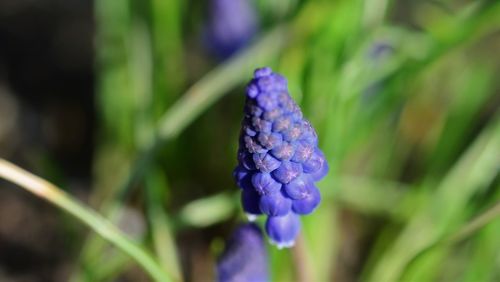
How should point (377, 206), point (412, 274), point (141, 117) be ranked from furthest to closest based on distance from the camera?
1. point (377, 206)
2. point (141, 117)
3. point (412, 274)

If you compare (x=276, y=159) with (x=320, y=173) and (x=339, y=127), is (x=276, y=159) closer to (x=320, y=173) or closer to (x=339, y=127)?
(x=320, y=173)

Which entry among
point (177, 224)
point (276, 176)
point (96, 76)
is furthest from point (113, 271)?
point (96, 76)

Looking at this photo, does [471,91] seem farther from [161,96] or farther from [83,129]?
[83,129]

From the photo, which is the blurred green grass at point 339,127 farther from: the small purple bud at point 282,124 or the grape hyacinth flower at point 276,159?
the small purple bud at point 282,124

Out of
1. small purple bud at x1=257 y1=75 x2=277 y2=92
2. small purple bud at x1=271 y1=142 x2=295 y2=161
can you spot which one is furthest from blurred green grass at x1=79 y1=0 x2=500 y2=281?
small purple bud at x1=257 y1=75 x2=277 y2=92

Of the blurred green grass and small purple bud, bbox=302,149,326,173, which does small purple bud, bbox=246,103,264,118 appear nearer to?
small purple bud, bbox=302,149,326,173

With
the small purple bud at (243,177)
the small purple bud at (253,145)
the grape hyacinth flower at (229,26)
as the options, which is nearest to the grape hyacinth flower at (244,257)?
the small purple bud at (243,177)
